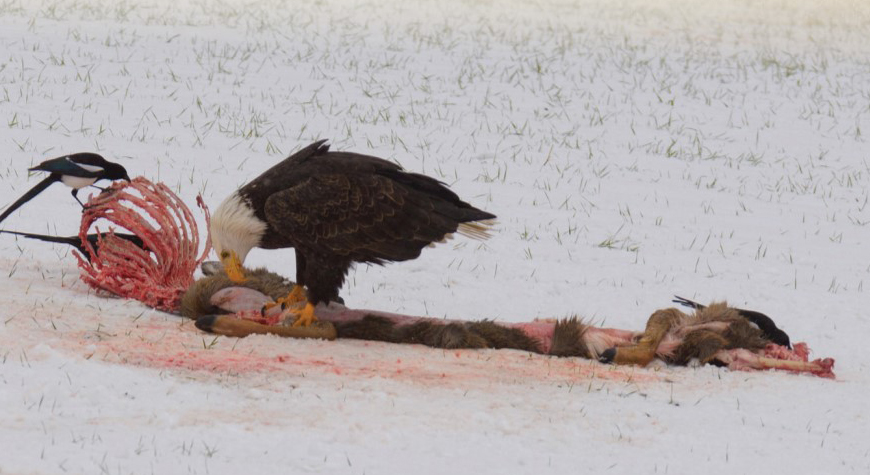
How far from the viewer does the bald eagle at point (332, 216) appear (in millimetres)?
5707

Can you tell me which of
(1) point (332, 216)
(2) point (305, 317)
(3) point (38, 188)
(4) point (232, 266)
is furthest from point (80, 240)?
(1) point (332, 216)

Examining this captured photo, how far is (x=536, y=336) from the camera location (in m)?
5.78

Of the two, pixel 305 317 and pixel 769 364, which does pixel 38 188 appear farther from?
pixel 769 364

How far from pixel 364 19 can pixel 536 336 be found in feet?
39.8

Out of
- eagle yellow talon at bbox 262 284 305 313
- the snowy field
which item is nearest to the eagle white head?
eagle yellow talon at bbox 262 284 305 313

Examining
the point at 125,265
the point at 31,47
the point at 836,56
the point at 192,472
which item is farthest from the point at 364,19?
the point at 192,472

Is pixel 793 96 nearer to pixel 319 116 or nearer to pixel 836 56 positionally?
pixel 836 56

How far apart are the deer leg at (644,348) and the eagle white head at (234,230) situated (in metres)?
1.82

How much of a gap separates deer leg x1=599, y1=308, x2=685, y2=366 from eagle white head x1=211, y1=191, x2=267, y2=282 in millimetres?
1824

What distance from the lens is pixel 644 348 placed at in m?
5.62

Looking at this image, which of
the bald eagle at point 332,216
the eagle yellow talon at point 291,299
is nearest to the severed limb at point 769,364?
the bald eagle at point 332,216

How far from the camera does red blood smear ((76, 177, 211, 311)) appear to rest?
6.22 m

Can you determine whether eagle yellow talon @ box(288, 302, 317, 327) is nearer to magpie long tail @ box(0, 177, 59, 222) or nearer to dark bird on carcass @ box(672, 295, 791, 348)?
magpie long tail @ box(0, 177, 59, 222)

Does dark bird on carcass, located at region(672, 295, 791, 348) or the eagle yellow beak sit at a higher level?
dark bird on carcass, located at region(672, 295, 791, 348)
